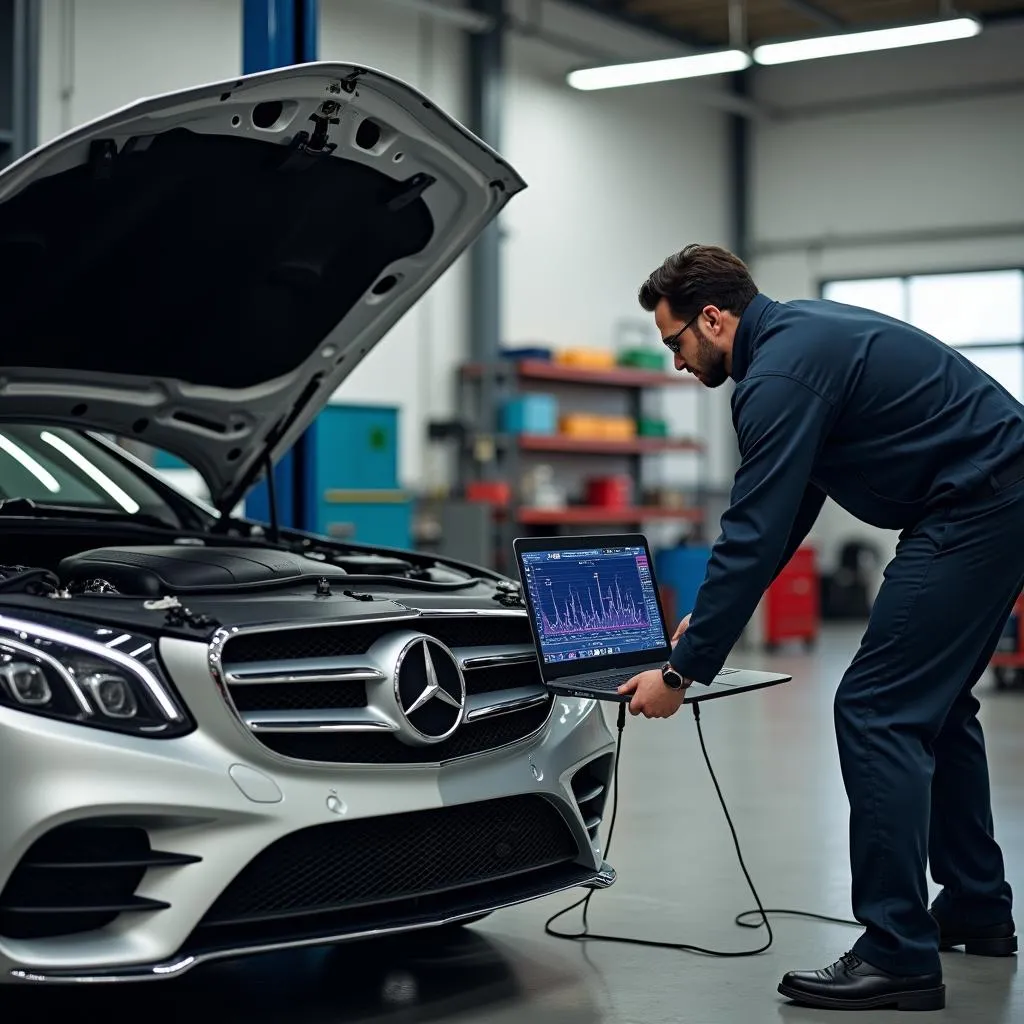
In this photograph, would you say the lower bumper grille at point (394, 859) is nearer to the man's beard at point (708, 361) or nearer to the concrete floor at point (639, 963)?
the concrete floor at point (639, 963)

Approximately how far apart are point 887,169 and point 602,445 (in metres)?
4.28

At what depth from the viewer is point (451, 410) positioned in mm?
11219

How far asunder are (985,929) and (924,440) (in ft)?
3.40

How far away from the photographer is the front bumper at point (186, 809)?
2104 millimetres

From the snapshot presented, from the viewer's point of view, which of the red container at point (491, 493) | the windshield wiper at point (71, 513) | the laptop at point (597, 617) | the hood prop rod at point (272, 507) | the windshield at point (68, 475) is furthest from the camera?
the red container at point (491, 493)

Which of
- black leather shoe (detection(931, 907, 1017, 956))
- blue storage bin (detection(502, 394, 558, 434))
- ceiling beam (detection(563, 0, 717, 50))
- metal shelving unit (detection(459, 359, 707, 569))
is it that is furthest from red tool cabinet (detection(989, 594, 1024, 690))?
ceiling beam (detection(563, 0, 717, 50))

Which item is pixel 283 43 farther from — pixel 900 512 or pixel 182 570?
pixel 900 512

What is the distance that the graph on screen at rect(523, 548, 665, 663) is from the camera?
275 cm

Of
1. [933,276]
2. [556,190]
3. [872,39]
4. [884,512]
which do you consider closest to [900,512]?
[884,512]

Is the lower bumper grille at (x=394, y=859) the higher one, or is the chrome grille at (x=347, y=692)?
the chrome grille at (x=347, y=692)

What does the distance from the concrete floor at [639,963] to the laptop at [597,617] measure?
56 cm

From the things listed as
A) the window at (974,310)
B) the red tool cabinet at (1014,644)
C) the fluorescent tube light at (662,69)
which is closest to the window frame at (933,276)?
the window at (974,310)

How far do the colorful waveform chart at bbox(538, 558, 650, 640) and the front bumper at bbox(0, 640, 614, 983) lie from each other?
0.39 meters

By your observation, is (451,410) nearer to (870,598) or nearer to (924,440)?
(870,598)
